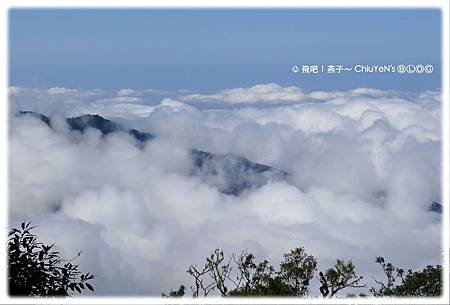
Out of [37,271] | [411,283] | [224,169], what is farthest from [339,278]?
[224,169]

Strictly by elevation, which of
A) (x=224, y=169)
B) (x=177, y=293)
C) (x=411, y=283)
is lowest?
(x=177, y=293)

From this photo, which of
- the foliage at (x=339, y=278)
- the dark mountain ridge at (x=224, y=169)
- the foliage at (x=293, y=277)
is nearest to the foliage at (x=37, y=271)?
the foliage at (x=293, y=277)

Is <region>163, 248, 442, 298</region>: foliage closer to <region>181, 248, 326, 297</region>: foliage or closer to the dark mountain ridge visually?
<region>181, 248, 326, 297</region>: foliage

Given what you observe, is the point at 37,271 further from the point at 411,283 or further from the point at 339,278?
the point at 411,283

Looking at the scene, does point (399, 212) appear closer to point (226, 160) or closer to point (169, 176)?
point (226, 160)

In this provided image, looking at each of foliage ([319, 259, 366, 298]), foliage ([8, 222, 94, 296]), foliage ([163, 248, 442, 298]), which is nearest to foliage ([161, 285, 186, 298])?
foliage ([163, 248, 442, 298])

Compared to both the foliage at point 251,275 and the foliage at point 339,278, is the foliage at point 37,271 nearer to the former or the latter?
the foliage at point 251,275
